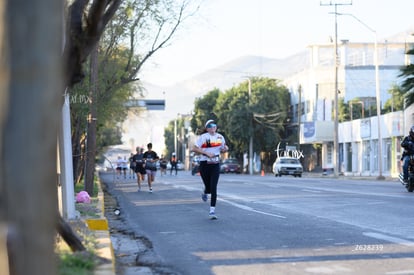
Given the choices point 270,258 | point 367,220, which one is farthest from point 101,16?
point 367,220

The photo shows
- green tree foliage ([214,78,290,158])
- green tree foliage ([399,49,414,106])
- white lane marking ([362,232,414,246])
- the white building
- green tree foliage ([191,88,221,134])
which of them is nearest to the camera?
white lane marking ([362,232,414,246])

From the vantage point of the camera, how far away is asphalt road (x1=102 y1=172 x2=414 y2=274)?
27.3ft

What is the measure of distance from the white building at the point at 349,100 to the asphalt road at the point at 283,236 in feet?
122

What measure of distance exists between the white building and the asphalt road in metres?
37.2

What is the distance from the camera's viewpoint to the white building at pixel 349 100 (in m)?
57.5

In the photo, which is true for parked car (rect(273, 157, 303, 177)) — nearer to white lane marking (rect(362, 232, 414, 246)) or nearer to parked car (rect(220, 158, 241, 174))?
parked car (rect(220, 158, 241, 174))

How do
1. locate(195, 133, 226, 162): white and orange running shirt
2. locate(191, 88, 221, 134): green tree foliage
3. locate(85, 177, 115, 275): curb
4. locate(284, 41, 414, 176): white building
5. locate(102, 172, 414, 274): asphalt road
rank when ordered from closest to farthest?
locate(85, 177, 115, 275): curb → locate(102, 172, 414, 274): asphalt road → locate(195, 133, 226, 162): white and orange running shirt → locate(284, 41, 414, 176): white building → locate(191, 88, 221, 134): green tree foliage

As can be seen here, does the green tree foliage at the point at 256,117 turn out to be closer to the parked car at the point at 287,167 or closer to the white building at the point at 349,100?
the white building at the point at 349,100

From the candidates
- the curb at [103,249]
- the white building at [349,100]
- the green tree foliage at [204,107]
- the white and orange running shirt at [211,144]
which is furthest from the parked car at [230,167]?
the curb at [103,249]

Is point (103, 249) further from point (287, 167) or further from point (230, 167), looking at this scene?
point (230, 167)

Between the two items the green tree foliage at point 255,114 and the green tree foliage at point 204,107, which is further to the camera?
the green tree foliage at point 204,107

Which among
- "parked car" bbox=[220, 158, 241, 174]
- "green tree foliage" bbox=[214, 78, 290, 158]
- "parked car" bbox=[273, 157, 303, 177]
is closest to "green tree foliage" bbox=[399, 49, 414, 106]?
"parked car" bbox=[273, 157, 303, 177]

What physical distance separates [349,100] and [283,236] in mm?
67068

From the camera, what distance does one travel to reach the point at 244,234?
37.5ft
